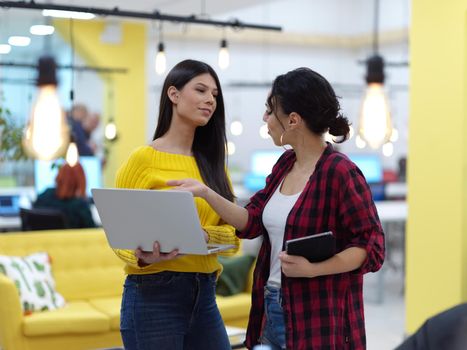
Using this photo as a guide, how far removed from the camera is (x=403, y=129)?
15.6m

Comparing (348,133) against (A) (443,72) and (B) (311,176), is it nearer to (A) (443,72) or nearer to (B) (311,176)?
(B) (311,176)

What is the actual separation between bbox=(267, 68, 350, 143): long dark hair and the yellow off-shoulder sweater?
1.92ft

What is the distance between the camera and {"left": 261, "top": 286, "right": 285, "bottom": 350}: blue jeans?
2496 millimetres

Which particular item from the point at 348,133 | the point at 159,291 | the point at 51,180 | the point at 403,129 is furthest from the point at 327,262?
the point at 403,129

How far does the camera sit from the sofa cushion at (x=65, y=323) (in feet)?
17.4

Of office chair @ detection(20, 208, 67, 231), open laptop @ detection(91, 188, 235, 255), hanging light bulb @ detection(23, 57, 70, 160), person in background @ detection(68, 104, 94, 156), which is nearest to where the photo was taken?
open laptop @ detection(91, 188, 235, 255)

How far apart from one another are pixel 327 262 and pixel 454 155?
373 centimetres

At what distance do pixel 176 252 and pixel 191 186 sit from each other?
23 cm

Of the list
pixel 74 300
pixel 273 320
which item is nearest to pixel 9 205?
pixel 74 300

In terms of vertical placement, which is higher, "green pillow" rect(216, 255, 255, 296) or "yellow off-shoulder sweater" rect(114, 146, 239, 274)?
"yellow off-shoulder sweater" rect(114, 146, 239, 274)

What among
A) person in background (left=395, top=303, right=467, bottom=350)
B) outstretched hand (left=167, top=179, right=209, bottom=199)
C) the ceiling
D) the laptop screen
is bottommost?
the laptop screen

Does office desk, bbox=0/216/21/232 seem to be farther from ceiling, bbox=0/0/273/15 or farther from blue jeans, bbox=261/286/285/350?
blue jeans, bbox=261/286/285/350

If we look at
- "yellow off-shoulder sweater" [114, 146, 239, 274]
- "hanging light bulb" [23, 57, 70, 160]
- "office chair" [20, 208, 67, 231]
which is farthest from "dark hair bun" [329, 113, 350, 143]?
"office chair" [20, 208, 67, 231]

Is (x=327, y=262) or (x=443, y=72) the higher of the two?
(x=443, y=72)
